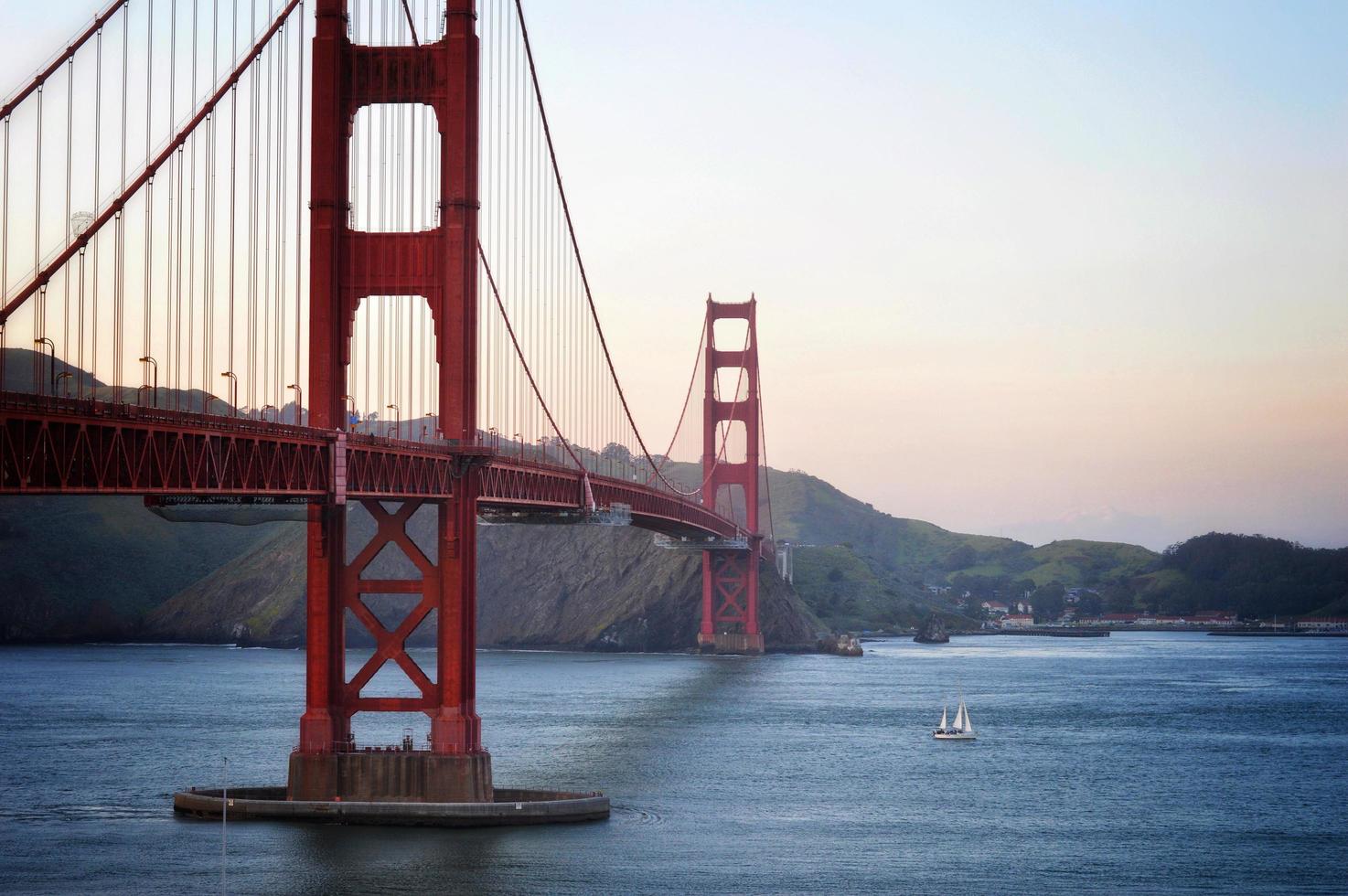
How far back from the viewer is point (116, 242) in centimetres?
2941

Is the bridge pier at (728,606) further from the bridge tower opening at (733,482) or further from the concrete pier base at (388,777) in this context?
the concrete pier base at (388,777)

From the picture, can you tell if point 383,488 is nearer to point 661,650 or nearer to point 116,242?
point 116,242

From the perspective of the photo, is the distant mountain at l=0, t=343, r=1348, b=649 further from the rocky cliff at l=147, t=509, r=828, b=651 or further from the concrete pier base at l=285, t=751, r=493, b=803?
the concrete pier base at l=285, t=751, r=493, b=803

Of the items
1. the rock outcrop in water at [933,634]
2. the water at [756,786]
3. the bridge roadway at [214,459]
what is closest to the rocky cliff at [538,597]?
the rock outcrop in water at [933,634]

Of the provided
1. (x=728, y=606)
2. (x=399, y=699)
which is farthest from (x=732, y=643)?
(x=399, y=699)

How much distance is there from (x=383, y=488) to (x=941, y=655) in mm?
105890

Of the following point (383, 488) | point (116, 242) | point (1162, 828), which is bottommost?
point (1162, 828)

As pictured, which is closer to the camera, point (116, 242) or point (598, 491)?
point (116, 242)

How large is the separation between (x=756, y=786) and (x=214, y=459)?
24944 millimetres

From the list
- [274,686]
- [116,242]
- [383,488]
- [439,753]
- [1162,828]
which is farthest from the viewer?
[274,686]

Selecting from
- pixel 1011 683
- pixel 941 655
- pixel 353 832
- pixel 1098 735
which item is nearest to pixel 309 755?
pixel 353 832

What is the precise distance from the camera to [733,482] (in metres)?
120

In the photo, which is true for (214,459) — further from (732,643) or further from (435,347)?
(732,643)

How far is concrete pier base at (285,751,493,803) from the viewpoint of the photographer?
38125mm
